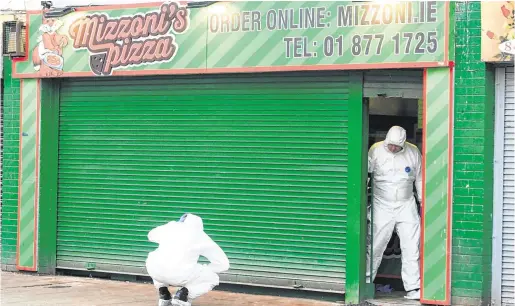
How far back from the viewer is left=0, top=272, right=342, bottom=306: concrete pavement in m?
10.6

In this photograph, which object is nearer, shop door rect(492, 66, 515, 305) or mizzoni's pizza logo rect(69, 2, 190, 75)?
shop door rect(492, 66, 515, 305)

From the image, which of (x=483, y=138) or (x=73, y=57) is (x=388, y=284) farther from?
(x=73, y=57)

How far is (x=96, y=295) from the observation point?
1112 centimetres

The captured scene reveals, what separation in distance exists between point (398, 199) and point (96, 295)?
3735 millimetres

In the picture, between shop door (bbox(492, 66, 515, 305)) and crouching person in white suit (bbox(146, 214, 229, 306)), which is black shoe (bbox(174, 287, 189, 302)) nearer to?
crouching person in white suit (bbox(146, 214, 229, 306))

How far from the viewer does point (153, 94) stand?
Result: 484 inches

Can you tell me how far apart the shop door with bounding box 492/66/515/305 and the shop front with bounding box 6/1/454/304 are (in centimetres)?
55

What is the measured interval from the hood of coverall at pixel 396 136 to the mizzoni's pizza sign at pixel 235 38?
3.23 ft

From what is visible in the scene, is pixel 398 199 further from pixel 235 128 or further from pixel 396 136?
pixel 235 128

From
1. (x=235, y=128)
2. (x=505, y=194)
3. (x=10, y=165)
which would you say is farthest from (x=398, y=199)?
(x=10, y=165)

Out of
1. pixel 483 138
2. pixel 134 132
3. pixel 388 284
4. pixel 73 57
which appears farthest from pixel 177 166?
pixel 483 138

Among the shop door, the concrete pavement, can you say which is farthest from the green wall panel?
the shop door

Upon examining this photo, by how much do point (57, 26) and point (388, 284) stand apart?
553 cm

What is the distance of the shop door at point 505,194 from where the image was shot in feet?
34.2
